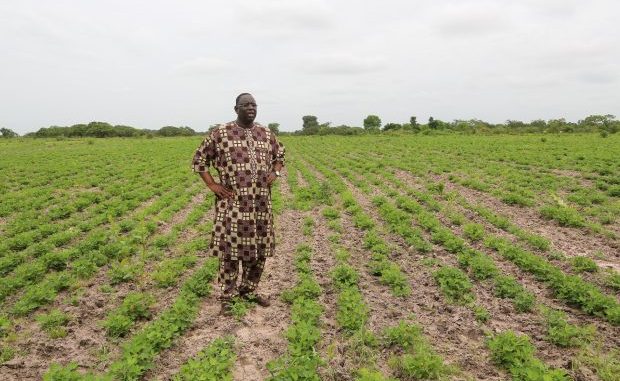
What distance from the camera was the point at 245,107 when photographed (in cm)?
456

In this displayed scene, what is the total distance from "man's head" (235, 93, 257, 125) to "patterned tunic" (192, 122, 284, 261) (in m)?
0.14

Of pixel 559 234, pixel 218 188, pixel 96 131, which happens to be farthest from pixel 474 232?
pixel 96 131

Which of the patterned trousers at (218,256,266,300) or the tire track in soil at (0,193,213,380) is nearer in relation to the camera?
the tire track in soil at (0,193,213,380)

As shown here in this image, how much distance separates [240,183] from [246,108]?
83 cm

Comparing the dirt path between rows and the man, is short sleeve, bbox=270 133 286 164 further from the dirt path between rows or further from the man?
the dirt path between rows

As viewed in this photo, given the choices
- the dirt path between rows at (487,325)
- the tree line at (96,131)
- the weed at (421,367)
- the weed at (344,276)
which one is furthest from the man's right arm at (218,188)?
the tree line at (96,131)

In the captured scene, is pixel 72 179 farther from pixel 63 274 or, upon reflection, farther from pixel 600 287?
pixel 600 287

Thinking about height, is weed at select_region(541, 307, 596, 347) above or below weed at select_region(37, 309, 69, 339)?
below

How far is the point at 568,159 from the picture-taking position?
1977 centimetres

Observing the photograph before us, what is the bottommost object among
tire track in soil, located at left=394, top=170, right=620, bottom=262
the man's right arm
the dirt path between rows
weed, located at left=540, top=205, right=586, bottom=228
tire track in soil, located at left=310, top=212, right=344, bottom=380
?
the dirt path between rows

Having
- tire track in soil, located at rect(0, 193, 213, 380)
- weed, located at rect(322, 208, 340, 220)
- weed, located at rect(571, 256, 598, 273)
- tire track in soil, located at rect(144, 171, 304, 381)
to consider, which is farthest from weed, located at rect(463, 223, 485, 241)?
tire track in soil, located at rect(0, 193, 213, 380)

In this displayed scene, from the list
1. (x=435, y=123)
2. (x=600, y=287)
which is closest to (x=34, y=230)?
(x=600, y=287)

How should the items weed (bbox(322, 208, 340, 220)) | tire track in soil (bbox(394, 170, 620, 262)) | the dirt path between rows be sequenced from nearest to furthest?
the dirt path between rows, tire track in soil (bbox(394, 170, 620, 262)), weed (bbox(322, 208, 340, 220))

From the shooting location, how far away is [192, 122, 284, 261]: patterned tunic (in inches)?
182
